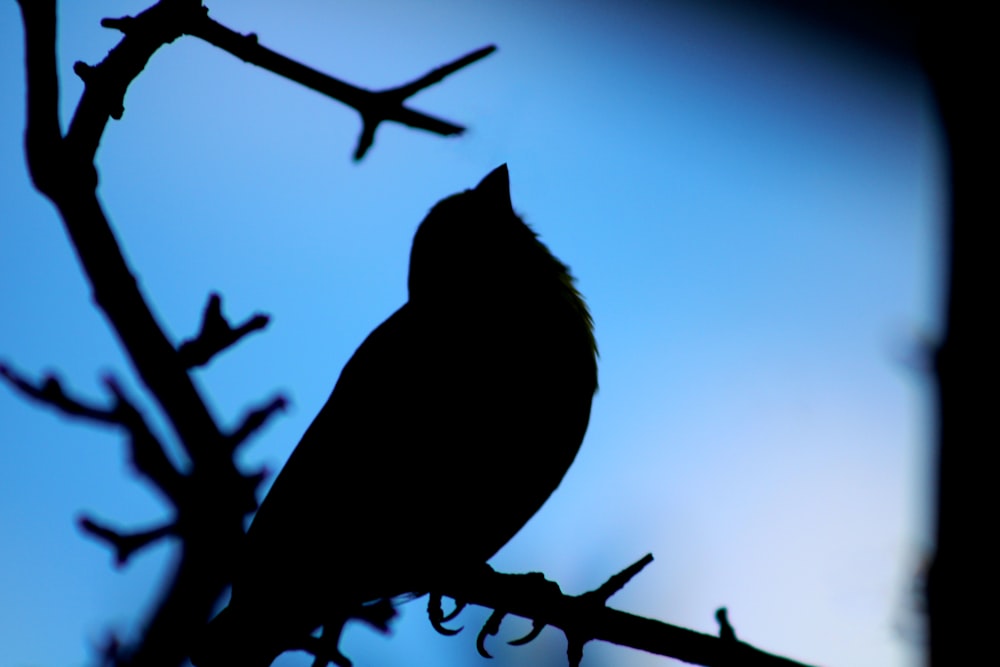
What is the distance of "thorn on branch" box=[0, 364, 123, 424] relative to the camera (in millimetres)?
1445

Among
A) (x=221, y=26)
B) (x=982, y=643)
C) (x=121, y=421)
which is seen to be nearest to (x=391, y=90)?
(x=221, y=26)

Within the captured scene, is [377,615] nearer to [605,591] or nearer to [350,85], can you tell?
[605,591]

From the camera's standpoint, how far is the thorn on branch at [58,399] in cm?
145

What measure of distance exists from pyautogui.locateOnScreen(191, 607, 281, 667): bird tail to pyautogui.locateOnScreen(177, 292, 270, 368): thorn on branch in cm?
140

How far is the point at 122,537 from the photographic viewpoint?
1.82 m

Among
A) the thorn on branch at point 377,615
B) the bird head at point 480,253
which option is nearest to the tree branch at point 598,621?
the thorn on branch at point 377,615

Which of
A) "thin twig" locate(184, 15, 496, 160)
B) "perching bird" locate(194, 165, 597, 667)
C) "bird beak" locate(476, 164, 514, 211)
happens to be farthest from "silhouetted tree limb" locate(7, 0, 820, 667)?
"bird beak" locate(476, 164, 514, 211)

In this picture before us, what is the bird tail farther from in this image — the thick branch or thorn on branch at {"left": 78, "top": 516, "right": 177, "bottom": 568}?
thorn on branch at {"left": 78, "top": 516, "right": 177, "bottom": 568}

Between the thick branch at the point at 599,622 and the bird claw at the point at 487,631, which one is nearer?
the thick branch at the point at 599,622

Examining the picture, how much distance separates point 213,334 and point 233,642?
156cm

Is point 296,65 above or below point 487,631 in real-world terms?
above

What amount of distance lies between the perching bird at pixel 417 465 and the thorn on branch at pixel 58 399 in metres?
1.23

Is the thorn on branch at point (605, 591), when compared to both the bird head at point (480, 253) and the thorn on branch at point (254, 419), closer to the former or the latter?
the thorn on branch at point (254, 419)


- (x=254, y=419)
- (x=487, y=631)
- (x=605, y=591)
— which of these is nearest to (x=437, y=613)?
(x=487, y=631)
